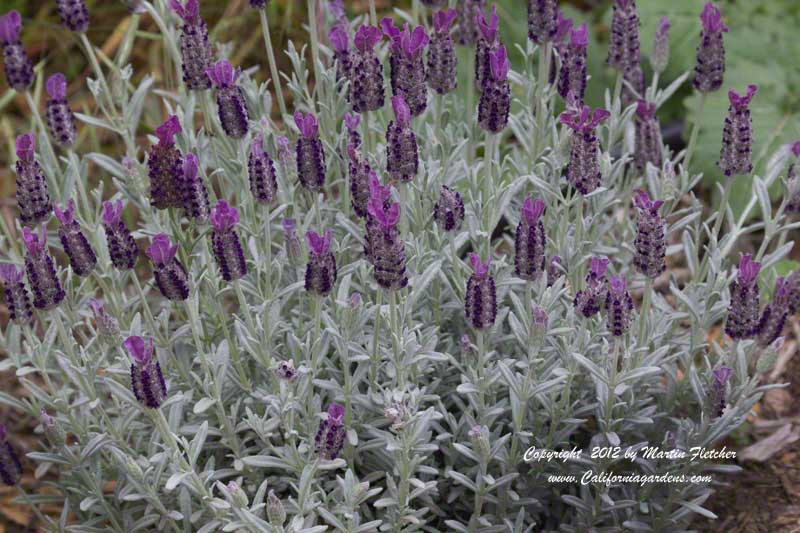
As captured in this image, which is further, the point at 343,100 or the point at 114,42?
the point at 114,42

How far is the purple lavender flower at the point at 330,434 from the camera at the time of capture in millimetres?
2217

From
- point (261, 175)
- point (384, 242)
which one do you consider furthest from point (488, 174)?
point (261, 175)

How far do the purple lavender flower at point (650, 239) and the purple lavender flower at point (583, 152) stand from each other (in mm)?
137

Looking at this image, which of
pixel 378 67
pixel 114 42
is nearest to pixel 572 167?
pixel 378 67

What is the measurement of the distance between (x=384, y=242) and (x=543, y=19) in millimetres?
987


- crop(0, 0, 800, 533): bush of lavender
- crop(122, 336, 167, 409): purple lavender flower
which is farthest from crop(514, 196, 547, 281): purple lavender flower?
crop(122, 336, 167, 409): purple lavender flower

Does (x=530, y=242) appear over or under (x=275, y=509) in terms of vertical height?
over

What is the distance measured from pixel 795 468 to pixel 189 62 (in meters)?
2.34

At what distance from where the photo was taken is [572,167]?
7.75ft

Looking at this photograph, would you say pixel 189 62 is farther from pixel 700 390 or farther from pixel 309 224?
pixel 700 390

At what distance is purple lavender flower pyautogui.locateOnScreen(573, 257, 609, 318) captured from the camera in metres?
2.39

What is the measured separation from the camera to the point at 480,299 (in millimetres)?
2248

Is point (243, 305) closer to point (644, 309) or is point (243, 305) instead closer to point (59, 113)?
point (59, 113)

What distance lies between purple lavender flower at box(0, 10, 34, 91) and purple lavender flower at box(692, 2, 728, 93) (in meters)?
1.90
